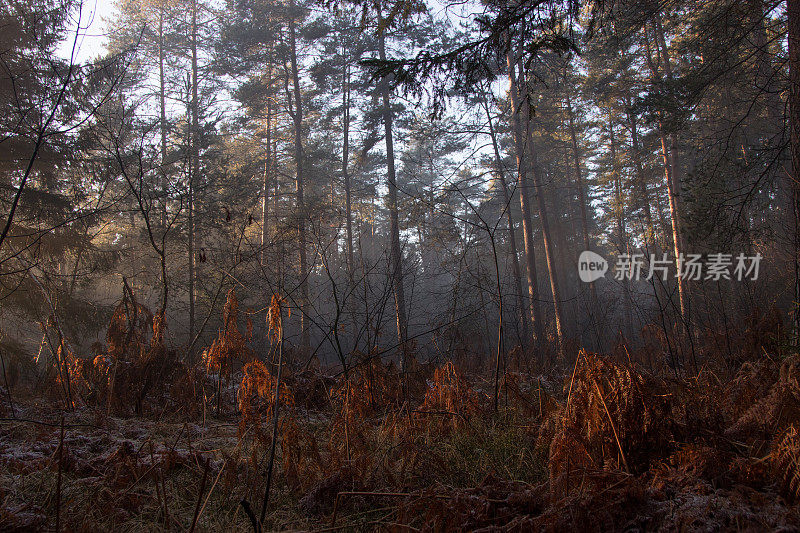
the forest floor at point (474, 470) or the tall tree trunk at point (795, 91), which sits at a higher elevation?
the tall tree trunk at point (795, 91)

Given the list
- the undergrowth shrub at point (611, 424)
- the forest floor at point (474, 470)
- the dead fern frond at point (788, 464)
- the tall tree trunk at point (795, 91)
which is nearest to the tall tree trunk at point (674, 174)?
the tall tree trunk at point (795, 91)

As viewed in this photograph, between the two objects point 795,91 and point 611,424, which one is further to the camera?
point 795,91

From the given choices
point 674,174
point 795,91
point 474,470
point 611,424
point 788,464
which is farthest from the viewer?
point 674,174

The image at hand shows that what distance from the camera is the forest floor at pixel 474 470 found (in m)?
1.77

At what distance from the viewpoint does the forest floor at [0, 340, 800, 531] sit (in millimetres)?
1770

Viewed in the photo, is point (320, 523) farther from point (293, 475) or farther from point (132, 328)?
point (132, 328)

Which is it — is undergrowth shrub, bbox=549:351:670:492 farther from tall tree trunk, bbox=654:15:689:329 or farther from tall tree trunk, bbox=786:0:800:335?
tall tree trunk, bbox=654:15:689:329

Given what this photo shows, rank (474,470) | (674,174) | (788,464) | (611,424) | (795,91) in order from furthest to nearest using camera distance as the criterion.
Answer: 1. (674,174)
2. (795,91)
3. (474,470)
4. (611,424)
5. (788,464)

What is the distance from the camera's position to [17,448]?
2.95 meters

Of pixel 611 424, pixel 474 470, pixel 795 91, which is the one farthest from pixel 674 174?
pixel 474 470

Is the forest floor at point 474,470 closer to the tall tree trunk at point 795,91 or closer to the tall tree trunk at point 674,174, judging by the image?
the tall tree trunk at point 795,91

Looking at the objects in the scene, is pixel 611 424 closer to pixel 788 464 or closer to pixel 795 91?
pixel 788 464

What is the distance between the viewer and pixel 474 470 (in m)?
2.72

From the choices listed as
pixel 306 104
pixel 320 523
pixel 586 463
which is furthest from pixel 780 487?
pixel 306 104
